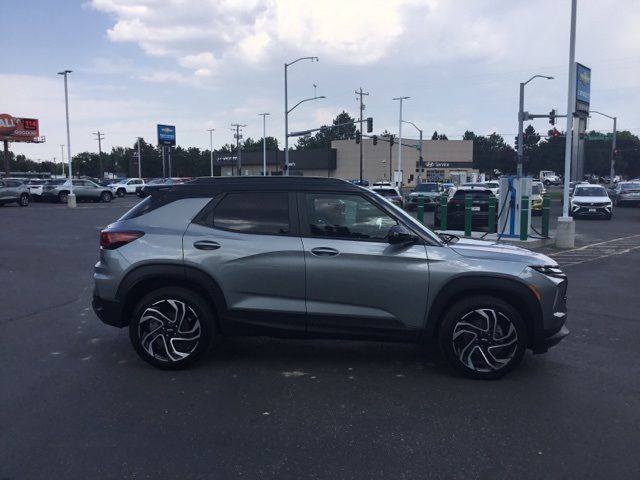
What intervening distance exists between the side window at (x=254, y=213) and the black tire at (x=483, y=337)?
1.69 meters

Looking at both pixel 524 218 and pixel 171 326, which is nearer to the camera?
pixel 171 326

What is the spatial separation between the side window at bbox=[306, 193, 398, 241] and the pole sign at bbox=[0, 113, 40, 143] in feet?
227

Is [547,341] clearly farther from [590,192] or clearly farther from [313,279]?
[590,192]

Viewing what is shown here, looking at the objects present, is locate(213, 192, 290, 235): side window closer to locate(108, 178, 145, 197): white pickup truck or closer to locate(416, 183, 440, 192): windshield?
locate(416, 183, 440, 192): windshield

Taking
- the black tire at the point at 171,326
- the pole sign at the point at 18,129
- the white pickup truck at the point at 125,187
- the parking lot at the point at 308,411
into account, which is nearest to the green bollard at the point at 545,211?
the parking lot at the point at 308,411

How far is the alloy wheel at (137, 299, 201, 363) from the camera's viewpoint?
521 cm

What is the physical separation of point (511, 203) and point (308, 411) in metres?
12.9

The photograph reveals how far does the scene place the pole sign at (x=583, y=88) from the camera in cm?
2705

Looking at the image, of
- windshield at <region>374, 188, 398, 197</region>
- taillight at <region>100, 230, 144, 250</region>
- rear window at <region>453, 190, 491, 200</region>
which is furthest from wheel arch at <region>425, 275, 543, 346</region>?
windshield at <region>374, 188, 398, 197</region>

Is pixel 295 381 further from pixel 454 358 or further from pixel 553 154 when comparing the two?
pixel 553 154

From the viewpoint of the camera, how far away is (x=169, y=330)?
5227 millimetres

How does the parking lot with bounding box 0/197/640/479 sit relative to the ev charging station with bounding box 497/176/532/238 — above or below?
below

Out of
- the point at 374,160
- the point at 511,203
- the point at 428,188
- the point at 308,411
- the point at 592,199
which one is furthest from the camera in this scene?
the point at 374,160

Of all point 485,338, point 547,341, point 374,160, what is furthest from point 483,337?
point 374,160
